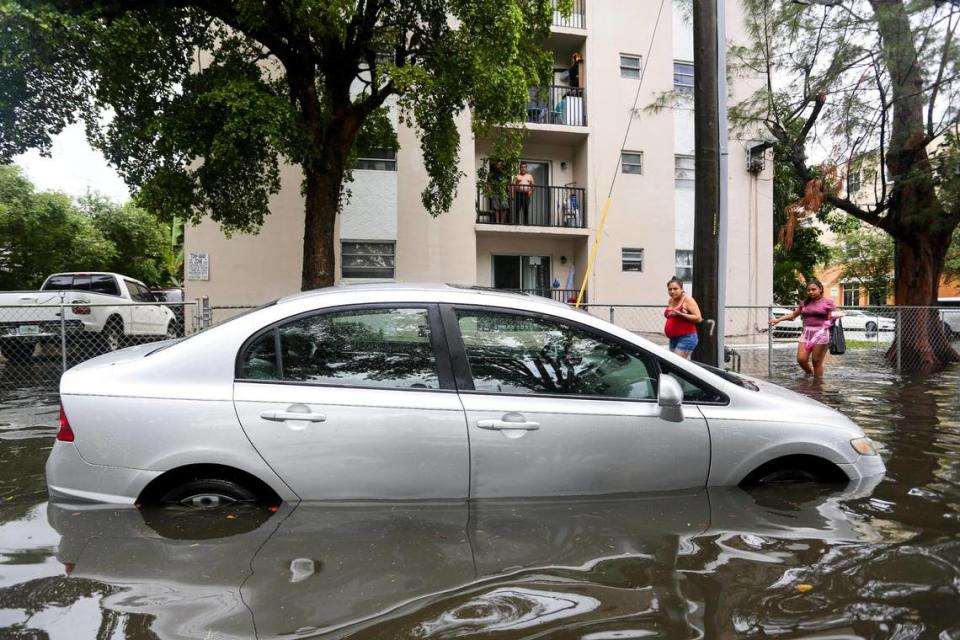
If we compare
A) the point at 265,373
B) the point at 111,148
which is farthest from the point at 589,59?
the point at 265,373

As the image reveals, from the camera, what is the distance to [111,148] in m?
11.9

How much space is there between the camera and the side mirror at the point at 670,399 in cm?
346

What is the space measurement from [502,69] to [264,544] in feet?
29.6

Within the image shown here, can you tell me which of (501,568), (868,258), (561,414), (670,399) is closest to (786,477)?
(670,399)

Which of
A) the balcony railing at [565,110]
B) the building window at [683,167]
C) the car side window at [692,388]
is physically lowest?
the car side window at [692,388]

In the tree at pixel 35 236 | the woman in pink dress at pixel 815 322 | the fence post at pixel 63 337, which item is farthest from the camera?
the tree at pixel 35 236

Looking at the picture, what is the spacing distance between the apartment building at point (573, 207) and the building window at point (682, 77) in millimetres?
45

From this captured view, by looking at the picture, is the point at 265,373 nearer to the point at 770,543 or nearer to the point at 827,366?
the point at 770,543

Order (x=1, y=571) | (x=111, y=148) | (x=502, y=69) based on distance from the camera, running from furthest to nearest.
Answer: (x=111, y=148) → (x=502, y=69) → (x=1, y=571)

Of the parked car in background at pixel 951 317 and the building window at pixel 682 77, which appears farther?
the building window at pixel 682 77

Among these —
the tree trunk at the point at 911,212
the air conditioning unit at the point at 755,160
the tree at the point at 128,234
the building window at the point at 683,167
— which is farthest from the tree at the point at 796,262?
the tree at the point at 128,234

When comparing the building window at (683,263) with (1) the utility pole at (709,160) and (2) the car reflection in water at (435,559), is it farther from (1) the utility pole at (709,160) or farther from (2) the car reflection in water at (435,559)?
(2) the car reflection in water at (435,559)

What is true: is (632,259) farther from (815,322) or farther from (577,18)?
(815,322)

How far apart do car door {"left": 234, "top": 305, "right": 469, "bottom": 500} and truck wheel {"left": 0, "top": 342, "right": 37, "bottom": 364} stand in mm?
8753
